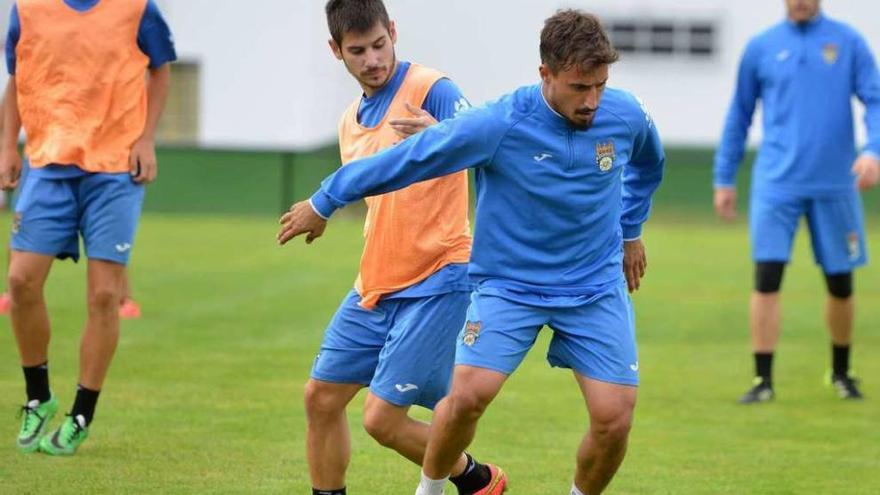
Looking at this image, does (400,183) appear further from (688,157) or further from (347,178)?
(688,157)

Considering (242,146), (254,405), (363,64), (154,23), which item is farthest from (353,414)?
(242,146)

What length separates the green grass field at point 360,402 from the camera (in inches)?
293

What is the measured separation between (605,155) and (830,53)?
4655 millimetres

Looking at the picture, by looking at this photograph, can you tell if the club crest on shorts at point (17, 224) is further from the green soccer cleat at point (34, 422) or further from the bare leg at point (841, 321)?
the bare leg at point (841, 321)

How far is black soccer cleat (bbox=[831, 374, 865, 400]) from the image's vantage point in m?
10.1

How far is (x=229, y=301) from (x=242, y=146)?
12431mm

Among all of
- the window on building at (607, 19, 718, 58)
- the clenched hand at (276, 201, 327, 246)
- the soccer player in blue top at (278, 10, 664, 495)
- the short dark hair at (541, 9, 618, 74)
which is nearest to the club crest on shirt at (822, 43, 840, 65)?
the soccer player in blue top at (278, 10, 664, 495)

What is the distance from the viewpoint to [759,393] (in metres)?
9.99

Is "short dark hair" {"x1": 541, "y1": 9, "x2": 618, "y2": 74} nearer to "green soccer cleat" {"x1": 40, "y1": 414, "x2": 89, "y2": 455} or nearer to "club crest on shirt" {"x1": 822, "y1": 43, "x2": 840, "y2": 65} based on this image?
"green soccer cleat" {"x1": 40, "y1": 414, "x2": 89, "y2": 455}

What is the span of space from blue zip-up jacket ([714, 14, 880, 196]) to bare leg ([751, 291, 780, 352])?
25.2 inches

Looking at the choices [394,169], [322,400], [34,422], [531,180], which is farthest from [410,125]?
[34,422]

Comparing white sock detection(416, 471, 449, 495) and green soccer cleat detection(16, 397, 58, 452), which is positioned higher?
white sock detection(416, 471, 449, 495)

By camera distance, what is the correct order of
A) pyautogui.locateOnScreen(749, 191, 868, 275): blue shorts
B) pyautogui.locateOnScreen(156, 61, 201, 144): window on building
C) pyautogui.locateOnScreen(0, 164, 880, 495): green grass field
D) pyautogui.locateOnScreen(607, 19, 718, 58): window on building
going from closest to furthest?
pyautogui.locateOnScreen(0, 164, 880, 495): green grass field → pyautogui.locateOnScreen(749, 191, 868, 275): blue shorts → pyautogui.locateOnScreen(156, 61, 201, 144): window on building → pyautogui.locateOnScreen(607, 19, 718, 58): window on building

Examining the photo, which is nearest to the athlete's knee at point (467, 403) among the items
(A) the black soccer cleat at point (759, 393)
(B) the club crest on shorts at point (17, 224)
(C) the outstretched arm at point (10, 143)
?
(B) the club crest on shorts at point (17, 224)
